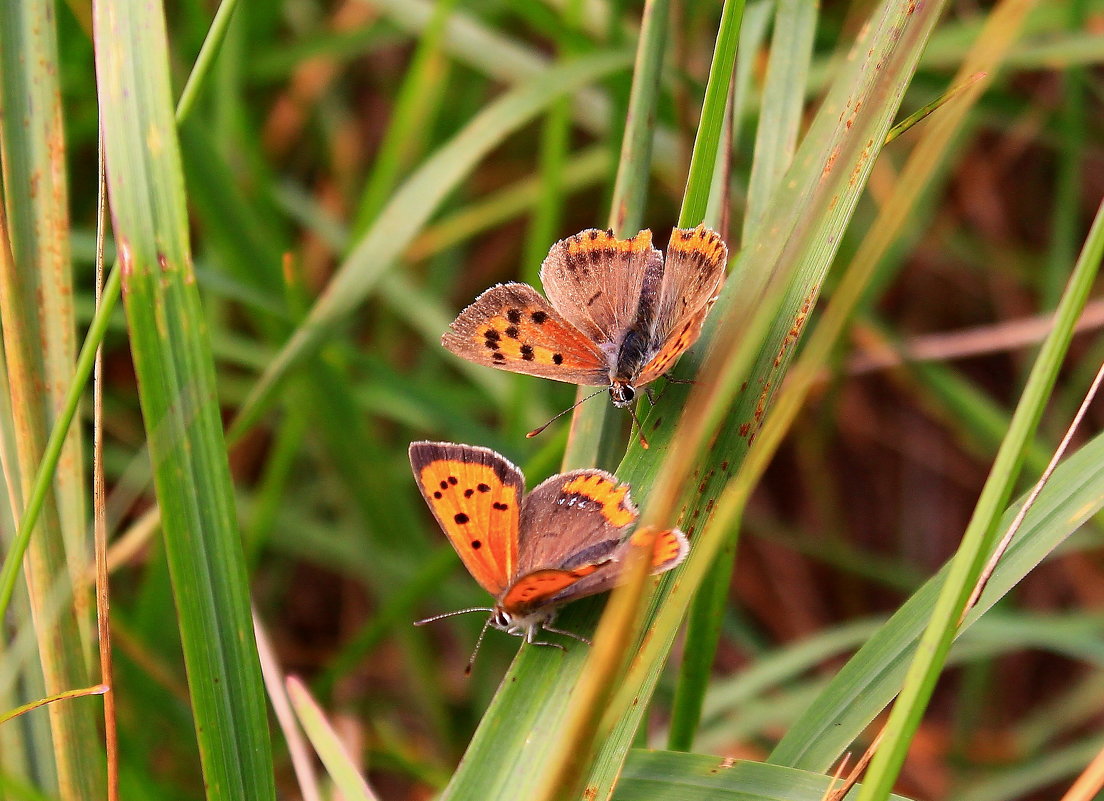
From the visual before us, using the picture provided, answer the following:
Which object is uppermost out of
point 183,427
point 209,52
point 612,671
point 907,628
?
point 209,52

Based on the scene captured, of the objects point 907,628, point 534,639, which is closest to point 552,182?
point 534,639

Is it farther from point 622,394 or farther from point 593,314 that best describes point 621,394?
point 593,314

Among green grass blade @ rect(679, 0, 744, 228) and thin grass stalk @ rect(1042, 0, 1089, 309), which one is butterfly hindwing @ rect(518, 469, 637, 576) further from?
thin grass stalk @ rect(1042, 0, 1089, 309)

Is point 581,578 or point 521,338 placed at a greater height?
point 521,338

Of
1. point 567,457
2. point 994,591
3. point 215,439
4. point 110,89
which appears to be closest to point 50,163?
point 110,89

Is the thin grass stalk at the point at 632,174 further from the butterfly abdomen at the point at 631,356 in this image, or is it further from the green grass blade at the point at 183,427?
the green grass blade at the point at 183,427

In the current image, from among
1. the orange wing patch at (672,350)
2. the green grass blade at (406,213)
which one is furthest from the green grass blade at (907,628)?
the green grass blade at (406,213)
